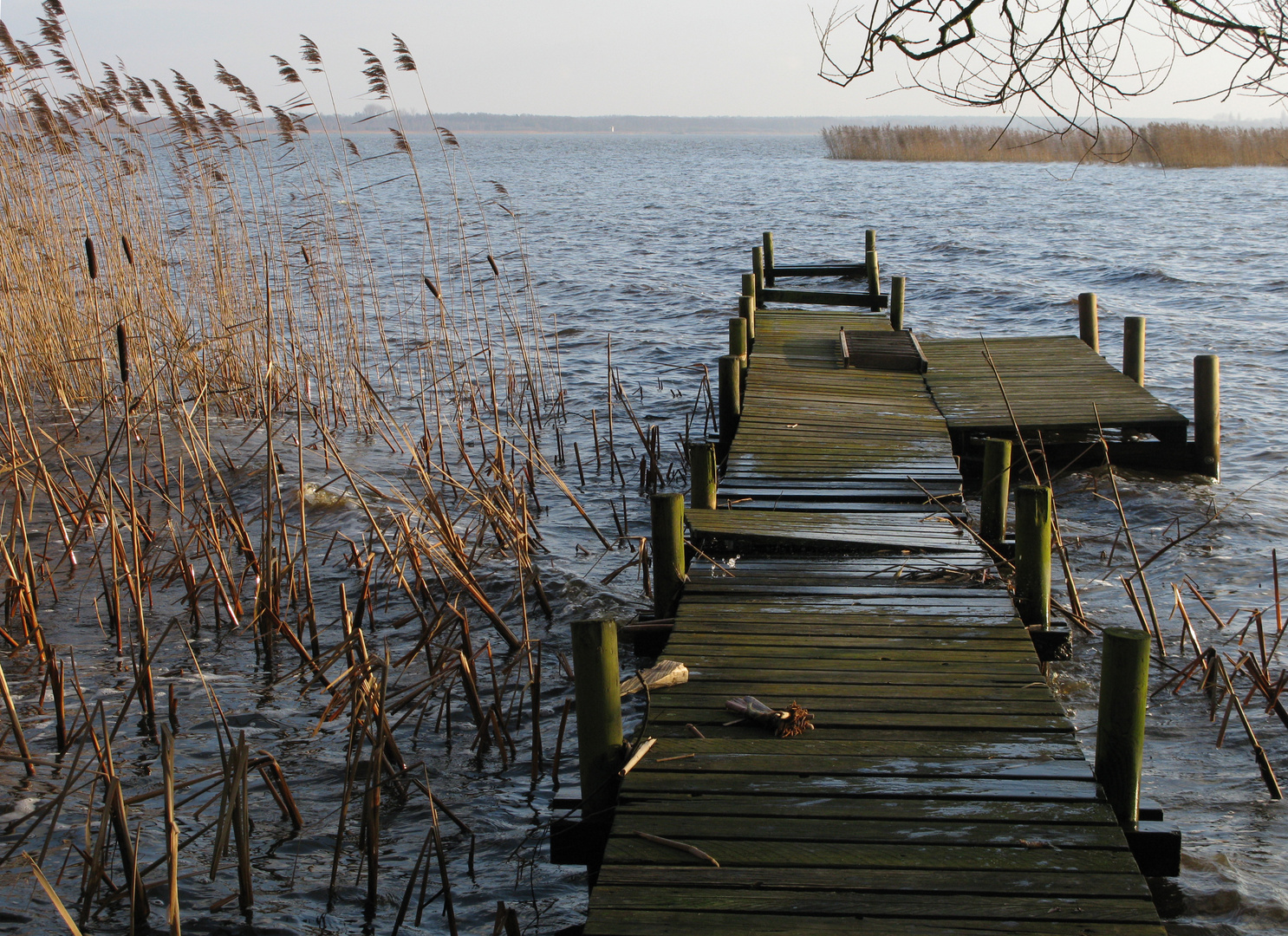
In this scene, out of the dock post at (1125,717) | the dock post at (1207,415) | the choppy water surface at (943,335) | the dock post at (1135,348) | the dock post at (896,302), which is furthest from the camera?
the dock post at (896,302)

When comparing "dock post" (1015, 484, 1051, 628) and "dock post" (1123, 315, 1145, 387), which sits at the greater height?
"dock post" (1123, 315, 1145, 387)

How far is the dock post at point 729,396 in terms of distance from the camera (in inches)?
305

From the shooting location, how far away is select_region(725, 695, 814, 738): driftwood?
3.54m

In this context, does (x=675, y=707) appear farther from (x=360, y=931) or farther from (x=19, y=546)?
(x=19, y=546)

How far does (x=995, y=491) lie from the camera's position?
5.43 m

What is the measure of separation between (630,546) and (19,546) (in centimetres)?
382

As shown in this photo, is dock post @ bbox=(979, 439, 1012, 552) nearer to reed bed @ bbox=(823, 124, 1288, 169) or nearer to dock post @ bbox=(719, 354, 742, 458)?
dock post @ bbox=(719, 354, 742, 458)

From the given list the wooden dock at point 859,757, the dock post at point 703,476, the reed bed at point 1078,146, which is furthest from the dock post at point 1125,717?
the reed bed at point 1078,146

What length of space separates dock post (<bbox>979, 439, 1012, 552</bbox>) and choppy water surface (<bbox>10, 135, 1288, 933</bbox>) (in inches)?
30.1

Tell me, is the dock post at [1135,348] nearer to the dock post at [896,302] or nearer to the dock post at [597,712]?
the dock post at [896,302]

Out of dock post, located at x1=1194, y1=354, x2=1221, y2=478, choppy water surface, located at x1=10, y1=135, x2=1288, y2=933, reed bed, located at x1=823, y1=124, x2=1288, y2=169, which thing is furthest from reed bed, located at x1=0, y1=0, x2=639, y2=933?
reed bed, located at x1=823, y1=124, x2=1288, y2=169

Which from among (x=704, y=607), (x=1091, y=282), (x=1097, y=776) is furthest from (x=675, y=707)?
(x=1091, y=282)

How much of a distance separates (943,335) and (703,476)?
10280 millimetres

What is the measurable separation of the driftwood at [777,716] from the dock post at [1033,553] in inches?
58.2
